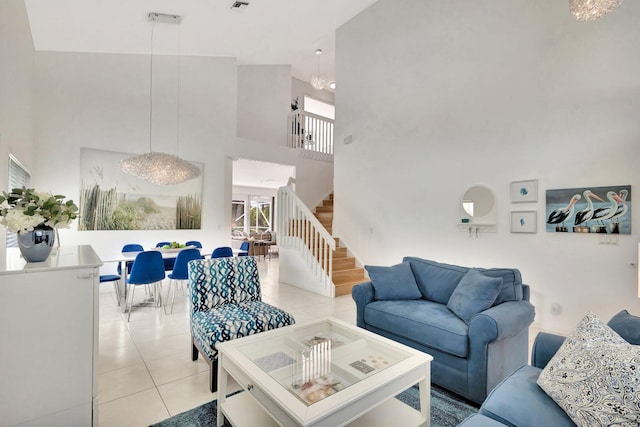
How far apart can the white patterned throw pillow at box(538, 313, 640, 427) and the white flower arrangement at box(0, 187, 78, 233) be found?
8.53ft

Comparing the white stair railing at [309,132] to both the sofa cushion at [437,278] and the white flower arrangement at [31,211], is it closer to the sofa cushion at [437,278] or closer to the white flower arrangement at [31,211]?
the sofa cushion at [437,278]

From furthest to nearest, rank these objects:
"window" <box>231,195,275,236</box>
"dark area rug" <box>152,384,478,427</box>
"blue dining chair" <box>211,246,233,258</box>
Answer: "window" <box>231,195,275,236</box> < "blue dining chair" <box>211,246,233,258</box> < "dark area rug" <box>152,384,478,427</box>

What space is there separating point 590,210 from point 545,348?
2351 millimetres

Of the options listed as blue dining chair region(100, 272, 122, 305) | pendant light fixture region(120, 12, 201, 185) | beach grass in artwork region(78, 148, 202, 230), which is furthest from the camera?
beach grass in artwork region(78, 148, 202, 230)

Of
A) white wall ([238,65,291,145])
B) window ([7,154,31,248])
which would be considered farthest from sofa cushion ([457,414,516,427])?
white wall ([238,65,291,145])

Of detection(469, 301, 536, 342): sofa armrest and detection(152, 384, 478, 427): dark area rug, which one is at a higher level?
detection(469, 301, 536, 342): sofa armrest

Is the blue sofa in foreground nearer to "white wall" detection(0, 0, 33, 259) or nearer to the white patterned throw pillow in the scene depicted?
the white patterned throw pillow

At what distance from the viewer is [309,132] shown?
852 cm

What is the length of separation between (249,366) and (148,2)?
4951 millimetres

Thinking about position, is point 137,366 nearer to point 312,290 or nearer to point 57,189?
point 312,290

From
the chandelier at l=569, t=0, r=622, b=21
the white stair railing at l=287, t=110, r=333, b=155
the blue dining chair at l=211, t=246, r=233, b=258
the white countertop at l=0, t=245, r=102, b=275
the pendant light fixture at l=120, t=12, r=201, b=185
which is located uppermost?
the white stair railing at l=287, t=110, r=333, b=155

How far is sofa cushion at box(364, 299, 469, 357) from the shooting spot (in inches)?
88.7

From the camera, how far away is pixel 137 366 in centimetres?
265

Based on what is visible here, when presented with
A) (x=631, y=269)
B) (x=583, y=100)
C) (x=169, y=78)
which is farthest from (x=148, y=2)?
(x=631, y=269)
